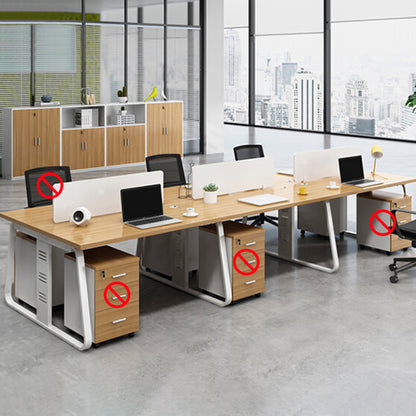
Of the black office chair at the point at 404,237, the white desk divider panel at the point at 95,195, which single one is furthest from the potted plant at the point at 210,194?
the black office chair at the point at 404,237

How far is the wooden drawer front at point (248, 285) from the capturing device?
529 centimetres

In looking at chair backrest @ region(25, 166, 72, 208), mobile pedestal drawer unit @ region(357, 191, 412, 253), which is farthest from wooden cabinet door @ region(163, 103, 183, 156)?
chair backrest @ region(25, 166, 72, 208)

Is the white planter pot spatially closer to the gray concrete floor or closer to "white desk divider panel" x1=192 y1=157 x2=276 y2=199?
"white desk divider panel" x1=192 y1=157 x2=276 y2=199

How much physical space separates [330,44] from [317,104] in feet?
4.69

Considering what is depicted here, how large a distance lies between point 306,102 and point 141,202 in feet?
40.7

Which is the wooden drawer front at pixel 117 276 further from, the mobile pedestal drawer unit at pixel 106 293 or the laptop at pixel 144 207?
the laptop at pixel 144 207

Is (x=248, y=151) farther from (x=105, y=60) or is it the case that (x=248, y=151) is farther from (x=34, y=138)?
(x=105, y=60)

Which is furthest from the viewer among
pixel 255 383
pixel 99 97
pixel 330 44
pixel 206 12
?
pixel 330 44

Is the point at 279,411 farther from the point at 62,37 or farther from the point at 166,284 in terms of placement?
the point at 62,37

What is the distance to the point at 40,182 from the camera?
5859 millimetres

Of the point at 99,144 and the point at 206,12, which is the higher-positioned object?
the point at 206,12

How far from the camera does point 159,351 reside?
14.6ft

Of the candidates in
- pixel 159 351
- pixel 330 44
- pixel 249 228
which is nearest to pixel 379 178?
pixel 249 228

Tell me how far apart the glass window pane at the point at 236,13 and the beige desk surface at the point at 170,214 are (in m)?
12.2
